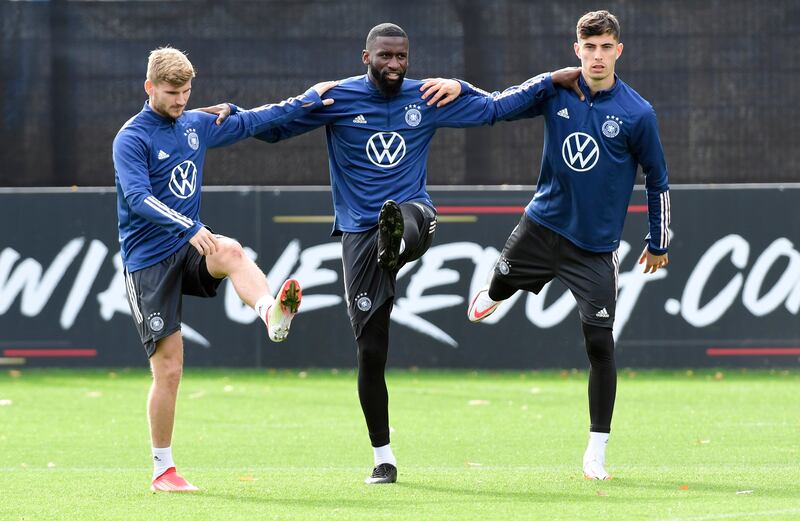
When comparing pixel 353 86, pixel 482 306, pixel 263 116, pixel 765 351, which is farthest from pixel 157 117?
pixel 765 351

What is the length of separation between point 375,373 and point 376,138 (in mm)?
1128

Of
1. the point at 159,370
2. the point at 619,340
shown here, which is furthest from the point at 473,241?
the point at 159,370

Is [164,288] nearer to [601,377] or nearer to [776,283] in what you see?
[601,377]

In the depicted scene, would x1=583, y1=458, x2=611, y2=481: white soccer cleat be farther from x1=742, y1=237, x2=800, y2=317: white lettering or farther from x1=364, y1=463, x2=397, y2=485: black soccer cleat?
x1=742, y1=237, x2=800, y2=317: white lettering

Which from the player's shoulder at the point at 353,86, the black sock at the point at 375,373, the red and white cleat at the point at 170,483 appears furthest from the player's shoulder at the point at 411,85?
the red and white cleat at the point at 170,483

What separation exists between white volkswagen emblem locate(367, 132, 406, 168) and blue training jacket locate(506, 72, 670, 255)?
645 millimetres

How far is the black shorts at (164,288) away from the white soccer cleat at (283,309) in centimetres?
47

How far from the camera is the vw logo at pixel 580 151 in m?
6.99

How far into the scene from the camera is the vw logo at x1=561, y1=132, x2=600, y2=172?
22.9ft

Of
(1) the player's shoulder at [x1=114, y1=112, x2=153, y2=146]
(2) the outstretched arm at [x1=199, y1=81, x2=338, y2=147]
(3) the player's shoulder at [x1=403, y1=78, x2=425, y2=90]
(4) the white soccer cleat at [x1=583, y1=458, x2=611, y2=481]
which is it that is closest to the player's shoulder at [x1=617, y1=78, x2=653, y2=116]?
(3) the player's shoulder at [x1=403, y1=78, x2=425, y2=90]

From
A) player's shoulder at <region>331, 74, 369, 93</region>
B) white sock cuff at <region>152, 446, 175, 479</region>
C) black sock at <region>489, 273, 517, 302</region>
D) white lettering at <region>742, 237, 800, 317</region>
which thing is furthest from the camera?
white lettering at <region>742, 237, 800, 317</region>

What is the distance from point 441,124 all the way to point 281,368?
5744mm

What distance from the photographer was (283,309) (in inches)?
249

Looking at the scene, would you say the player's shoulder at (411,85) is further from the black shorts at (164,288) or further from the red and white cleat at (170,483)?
the red and white cleat at (170,483)
